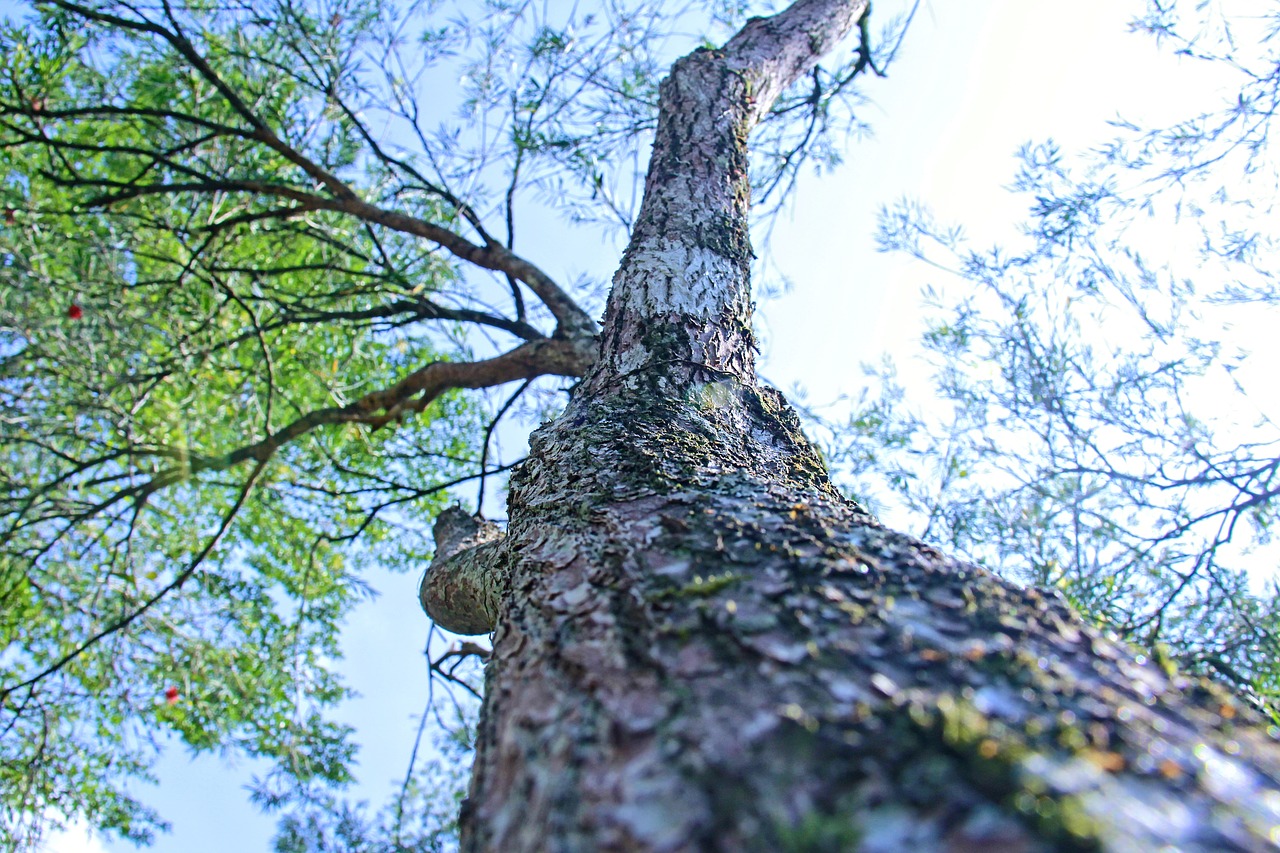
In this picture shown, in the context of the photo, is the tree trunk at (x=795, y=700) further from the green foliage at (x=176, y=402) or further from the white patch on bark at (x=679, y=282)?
the green foliage at (x=176, y=402)

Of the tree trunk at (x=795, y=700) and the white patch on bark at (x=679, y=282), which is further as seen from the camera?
the white patch on bark at (x=679, y=282)

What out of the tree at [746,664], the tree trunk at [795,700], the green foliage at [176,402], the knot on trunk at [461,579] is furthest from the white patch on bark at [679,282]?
the green foliage at [176,402]

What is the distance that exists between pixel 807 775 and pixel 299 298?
3191mm

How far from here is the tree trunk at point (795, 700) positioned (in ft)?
1.33

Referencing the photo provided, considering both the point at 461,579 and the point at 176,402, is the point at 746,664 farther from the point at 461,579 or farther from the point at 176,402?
the point at 176,402

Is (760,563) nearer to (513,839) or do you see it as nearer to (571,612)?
(571,612)

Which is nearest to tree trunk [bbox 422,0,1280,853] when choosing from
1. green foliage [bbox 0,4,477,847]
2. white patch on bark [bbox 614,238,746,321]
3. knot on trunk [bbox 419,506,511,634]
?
white patch on bark [bbox 614,238,746,321]

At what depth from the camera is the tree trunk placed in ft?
1.33

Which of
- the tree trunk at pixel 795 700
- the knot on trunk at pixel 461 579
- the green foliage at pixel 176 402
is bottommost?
the tree trunk at pixel 795 700

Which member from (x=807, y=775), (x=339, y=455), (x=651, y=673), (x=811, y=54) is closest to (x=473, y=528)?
(x=651, y=673)

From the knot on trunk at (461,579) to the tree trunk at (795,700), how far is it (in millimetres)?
518

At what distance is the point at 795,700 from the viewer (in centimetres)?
50

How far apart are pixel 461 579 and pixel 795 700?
129cm

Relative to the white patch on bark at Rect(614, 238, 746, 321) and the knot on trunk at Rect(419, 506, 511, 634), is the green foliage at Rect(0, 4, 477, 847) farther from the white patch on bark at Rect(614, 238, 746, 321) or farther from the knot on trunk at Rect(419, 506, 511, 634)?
the white patch on bark at Rect(614, 238, 746, 321)
